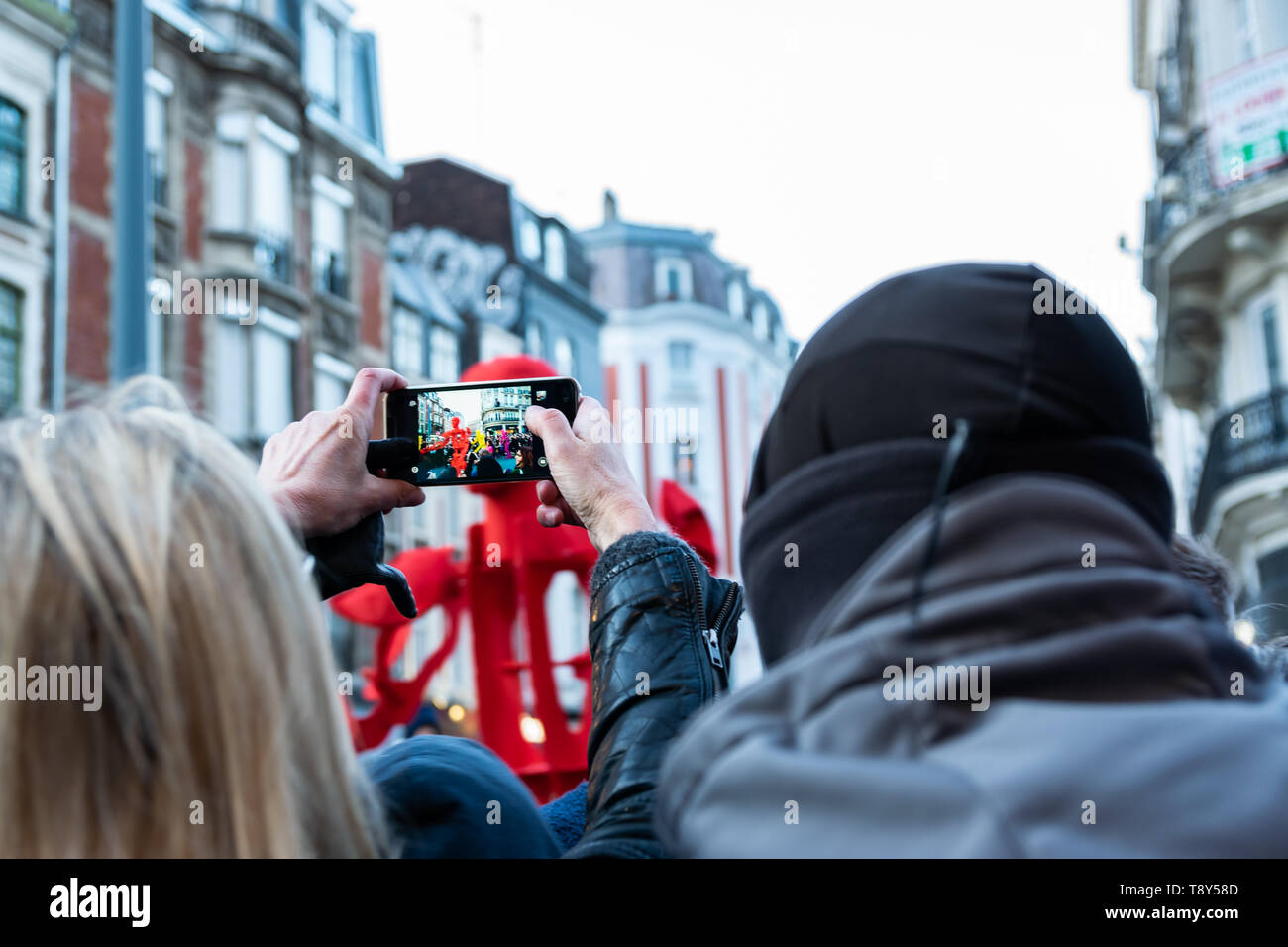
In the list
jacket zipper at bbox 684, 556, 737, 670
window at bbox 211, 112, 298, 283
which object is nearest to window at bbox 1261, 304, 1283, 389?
window at bbox 211, 112, 298, 283

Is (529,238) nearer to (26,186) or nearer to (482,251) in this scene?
(482,251)

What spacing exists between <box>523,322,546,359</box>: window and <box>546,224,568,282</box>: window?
175 cm

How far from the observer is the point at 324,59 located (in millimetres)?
24766

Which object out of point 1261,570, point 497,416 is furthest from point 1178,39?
point 497,416

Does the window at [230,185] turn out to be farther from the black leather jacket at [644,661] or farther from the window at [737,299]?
the window at [737,299]

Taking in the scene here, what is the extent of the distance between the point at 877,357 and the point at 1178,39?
74.9 feet

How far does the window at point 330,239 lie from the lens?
2356 cm

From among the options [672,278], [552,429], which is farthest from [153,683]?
[672,278]

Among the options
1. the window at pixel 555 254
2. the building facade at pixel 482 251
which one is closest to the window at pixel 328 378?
the building facade at pixel 482 251

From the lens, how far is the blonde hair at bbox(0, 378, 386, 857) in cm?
118

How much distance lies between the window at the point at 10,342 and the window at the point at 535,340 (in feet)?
56.6

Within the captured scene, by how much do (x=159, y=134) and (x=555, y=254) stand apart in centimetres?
1722

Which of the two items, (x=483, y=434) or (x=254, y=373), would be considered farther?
(x=254, y=373)

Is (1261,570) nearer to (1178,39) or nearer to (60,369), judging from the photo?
(1178,39)
